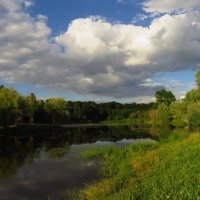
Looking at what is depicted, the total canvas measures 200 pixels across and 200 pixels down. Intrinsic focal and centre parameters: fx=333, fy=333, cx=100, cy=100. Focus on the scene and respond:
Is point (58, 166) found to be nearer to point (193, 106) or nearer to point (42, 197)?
point (42, 197)

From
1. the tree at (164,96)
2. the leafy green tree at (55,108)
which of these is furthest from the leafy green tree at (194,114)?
the tree at (164,96)

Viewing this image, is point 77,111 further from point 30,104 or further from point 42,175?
point 42,175

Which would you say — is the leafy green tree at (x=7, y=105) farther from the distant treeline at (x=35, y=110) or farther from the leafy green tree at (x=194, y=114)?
the leafy green tree at (x=194, y=114)

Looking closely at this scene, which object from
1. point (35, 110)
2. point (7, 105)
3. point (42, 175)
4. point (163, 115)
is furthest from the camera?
point (163, 115)

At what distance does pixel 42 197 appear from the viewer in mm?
22594

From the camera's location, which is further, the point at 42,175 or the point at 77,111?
the point at 77,111

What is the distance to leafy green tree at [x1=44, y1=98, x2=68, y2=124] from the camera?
133 m

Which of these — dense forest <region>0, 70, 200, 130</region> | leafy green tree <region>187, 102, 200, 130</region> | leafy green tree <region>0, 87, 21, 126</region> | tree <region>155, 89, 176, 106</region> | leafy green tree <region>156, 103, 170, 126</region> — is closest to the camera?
leafy green tree <region>0, 87, 21, 126</region>

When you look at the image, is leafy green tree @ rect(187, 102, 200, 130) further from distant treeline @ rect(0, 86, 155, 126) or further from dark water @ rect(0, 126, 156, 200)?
dark water @ rect(0, 126, 156, 200)

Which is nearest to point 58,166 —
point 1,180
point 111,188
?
point 1,180

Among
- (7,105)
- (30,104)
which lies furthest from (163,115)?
(7,105)

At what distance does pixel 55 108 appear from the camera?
13538cm

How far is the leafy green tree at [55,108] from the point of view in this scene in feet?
437

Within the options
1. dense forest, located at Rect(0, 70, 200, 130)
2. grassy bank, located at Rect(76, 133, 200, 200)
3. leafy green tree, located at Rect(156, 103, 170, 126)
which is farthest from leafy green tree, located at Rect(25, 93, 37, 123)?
grassy bank, located at Rect(76, 133, 200, 200)
